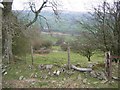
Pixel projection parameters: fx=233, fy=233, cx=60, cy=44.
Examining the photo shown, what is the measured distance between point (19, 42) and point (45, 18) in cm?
133

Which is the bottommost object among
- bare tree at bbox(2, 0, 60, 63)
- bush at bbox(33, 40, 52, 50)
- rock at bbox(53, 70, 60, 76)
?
rock at bbox(53, 70, 60, 76)

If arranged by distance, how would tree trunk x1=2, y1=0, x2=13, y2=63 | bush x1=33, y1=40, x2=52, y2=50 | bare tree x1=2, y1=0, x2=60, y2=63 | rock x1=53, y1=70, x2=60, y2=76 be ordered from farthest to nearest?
bush x1=33, y1=40, x2=52, y2=50
tree trunk x1=2, y1=0, x2=13, y2=63
bare tree x1=2, y1=0, x2=60, y2=63
rock x1=53, y1=70, x2=60, y2=76

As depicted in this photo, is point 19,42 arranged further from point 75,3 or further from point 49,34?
point 75,3

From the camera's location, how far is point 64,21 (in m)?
8.02

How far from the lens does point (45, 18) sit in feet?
27.7

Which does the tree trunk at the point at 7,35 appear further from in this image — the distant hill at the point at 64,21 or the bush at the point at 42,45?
the bush at the point at 42,45

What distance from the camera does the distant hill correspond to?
7802 mm

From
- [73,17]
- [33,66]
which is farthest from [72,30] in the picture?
[33,66]

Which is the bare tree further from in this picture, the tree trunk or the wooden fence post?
the wooden fence post

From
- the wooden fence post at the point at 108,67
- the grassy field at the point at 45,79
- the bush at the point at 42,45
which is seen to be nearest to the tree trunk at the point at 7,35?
the grassy field at the point at 45,79

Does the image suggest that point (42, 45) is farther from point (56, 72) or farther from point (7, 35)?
point (56, 72)

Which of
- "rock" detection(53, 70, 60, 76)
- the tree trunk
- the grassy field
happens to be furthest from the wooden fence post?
the tree trunk

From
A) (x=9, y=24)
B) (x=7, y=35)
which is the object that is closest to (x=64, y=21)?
(x=9, y=24)

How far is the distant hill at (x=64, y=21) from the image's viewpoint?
780 centimetres
